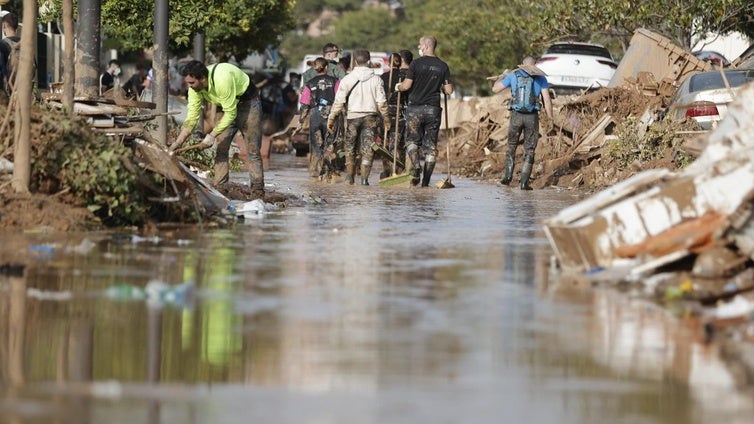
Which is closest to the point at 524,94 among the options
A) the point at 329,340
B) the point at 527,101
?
the point at 527,101

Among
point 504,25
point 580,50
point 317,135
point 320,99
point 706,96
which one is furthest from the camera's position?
point 504,25

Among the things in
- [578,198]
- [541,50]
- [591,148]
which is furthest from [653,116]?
[541,50]

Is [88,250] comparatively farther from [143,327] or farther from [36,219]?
[143,327]

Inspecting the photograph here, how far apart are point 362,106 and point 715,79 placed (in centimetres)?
487

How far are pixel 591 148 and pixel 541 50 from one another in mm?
19005

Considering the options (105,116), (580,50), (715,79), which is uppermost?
(580,50)

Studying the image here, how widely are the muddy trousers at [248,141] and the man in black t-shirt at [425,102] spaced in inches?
168

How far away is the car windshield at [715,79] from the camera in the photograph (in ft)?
68.9

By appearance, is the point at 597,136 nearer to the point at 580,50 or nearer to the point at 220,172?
the point at 220,172

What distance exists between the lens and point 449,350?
6922 millimetres

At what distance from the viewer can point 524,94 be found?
69.1 ft

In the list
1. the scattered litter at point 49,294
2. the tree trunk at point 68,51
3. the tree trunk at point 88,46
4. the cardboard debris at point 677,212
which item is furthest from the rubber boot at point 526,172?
the scattered litter at point 49,294

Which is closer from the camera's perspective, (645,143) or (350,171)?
(645,143)

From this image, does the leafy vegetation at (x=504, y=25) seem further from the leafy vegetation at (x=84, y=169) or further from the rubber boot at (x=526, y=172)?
the leafy vegetation at (x=84, y=169)
